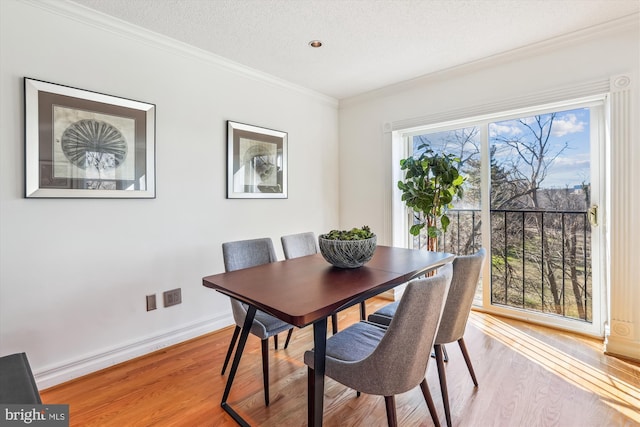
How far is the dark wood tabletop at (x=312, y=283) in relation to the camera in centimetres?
123

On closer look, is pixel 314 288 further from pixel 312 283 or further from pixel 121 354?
pixel 121 354

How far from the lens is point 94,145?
6.88 feet

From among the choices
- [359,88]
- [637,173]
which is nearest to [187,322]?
[359,88]

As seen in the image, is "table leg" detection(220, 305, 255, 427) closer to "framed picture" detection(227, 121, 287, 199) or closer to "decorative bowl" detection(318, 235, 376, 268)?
"decorative bowl" detection(318, 235, 376, 268)

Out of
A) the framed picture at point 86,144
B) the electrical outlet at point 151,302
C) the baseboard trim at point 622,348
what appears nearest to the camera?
the framed picture at point 86,144

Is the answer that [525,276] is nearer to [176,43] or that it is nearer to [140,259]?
[140,259]

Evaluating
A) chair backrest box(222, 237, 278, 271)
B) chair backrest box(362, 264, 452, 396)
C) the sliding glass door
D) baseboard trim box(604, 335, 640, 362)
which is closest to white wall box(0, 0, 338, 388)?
chair backrest box(222, 237, 278, 271)

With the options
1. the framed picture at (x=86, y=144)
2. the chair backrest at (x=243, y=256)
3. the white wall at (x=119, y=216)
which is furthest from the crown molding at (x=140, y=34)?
the chair backrest at (x=243, y=256)

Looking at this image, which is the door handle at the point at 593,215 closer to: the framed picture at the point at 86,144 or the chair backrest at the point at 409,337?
the chair backrest at the point at 409,337

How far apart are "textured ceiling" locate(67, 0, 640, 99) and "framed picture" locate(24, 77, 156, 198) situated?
62cm

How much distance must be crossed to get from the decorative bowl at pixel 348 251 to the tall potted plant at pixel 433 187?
→ 1430 millimetres

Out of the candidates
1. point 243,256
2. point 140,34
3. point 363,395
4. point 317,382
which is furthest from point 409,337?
point 140,34

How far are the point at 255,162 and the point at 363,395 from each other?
2.19 metres

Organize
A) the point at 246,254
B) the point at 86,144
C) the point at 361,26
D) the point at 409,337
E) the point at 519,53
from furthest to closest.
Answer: the point at 519,53
the point at 361,26
the point at 246,254
the point at 86,144
the point at 409,337
